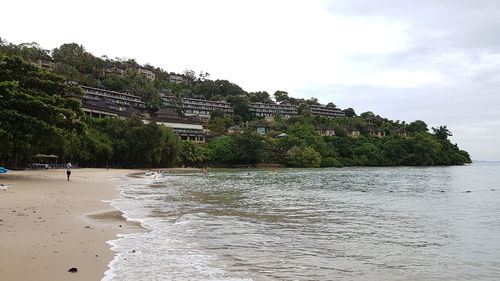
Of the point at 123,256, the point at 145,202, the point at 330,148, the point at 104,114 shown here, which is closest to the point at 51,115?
the point at 145,202

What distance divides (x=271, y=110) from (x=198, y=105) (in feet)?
98.0

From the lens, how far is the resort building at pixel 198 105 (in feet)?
424

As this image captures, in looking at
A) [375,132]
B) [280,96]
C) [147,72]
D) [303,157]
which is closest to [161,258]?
[303,157]

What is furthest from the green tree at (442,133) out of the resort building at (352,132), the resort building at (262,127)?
the resort building at (262,127)

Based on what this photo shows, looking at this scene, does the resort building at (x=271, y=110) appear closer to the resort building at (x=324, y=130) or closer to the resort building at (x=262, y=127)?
the resort building at (x=324, y=130)

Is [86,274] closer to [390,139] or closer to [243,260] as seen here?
[243,260]

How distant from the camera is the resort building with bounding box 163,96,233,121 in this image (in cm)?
12925

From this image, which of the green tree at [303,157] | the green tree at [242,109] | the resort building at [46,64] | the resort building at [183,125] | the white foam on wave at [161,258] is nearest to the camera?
the white foam on wave at [161,258]

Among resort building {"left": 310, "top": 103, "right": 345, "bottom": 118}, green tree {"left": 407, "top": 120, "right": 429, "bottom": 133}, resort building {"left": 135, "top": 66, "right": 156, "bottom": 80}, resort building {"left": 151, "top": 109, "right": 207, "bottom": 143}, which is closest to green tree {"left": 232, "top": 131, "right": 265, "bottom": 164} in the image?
resort building {"left": 151, "top": 109, "right": 207, "bottom": 143}

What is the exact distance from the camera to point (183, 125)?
100312 millimetres

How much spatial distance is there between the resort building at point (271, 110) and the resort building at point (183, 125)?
4579cm

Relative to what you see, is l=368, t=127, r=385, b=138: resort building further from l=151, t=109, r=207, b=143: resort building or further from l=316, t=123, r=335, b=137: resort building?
l=151, t=109, r=207, b=143: resort building

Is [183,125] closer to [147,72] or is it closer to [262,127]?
[262,127]

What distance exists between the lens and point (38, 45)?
134 metres
